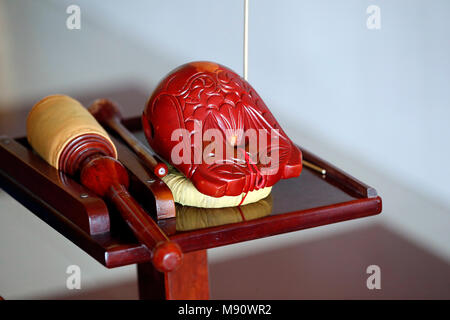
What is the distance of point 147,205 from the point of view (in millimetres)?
827

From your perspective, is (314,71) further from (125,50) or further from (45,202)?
(45,202)

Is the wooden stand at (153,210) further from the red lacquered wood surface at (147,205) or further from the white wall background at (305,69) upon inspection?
the white wall background at (305,69)

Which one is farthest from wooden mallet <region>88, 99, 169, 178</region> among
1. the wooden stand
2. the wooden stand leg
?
the wooden stand leg

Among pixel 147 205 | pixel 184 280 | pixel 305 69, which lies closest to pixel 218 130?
pixel 147 205

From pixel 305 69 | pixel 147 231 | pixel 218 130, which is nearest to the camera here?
pixel 147 231

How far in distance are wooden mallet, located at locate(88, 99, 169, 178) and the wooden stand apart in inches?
0.4

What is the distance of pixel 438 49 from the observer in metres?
1.47

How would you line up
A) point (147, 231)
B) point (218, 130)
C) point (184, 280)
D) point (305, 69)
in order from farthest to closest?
point (305, 69), point (184, 280), point (218, 130), point (147, 231)

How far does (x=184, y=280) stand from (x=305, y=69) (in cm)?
68

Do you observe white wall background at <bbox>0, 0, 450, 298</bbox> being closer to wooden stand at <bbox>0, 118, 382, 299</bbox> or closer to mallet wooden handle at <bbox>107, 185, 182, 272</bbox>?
wooden stand at <bbox>0, 118, 382, 299</bbox>

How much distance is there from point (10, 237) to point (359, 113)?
Answer: 0.81 m

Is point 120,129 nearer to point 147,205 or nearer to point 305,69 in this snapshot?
point 147,205

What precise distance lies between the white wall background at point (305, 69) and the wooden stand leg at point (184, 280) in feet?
1.66

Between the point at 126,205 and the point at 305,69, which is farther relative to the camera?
the point at 305,69
